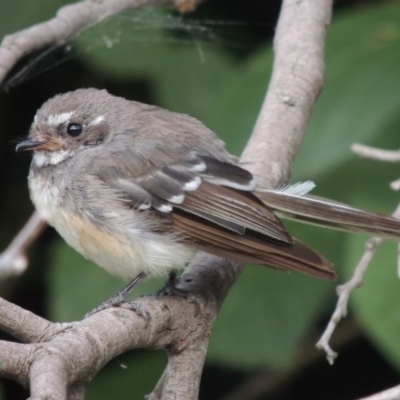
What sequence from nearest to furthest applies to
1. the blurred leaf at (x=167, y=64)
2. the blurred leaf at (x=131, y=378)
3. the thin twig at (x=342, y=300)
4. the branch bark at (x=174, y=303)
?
the branch bark at (x=174, y=303) → the thin twig at (x=342, y=300) → the blurred leaf at (x=131, y=378) → the blurred leaf at (x=167, y=64)

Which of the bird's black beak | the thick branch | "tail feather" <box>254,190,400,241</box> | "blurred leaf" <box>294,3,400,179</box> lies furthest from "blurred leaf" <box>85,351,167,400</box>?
the thick branch

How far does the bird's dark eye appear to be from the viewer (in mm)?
4047

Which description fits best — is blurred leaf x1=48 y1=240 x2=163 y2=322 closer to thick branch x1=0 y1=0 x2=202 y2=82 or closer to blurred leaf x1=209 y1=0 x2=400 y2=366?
blurred leaf x1=209 y1=0 x2=400 y2=366

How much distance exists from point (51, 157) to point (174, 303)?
1.00 metres

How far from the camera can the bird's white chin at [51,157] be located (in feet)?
13.0

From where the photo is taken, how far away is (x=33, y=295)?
5.91 meters

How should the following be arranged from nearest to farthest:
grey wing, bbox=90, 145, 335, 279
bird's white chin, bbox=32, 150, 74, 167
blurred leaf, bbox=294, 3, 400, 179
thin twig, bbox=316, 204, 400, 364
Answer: thin twig, bbox=316, 204, 400, 364
grey wing, bbox=90, 145, 335, 279
bird's white chin, bbox=32, 150, 74, 167
blurred leaf, bbox=294, 3, 400, 179

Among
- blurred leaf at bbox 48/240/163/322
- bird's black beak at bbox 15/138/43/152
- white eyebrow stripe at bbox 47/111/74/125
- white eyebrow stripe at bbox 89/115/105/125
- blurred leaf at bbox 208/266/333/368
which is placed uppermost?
white eyebrow stripe at bbox 47/111/74/125

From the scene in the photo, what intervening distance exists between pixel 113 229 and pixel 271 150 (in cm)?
87

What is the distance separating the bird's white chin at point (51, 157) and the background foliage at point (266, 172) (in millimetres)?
1055

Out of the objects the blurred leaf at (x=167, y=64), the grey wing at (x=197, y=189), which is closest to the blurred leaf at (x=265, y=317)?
the blurred leaf at (x=167, y=64)

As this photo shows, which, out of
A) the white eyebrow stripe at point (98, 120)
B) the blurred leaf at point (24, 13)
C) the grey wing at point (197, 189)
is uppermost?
the blurred leaf at point (24, 13)

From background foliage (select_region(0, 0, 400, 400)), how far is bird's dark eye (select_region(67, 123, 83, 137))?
→ 1.07m

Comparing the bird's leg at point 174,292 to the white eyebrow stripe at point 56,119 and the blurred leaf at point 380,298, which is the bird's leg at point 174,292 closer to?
the white eyebrow stripe at point 56,119
